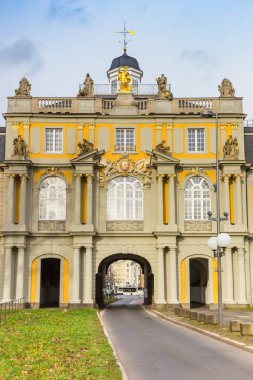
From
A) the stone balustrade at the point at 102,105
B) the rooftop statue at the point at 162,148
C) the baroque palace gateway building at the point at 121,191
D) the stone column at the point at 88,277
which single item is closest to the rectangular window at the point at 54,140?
the baroque palace gateway building at the point at 121,191

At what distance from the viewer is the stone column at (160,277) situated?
134ft

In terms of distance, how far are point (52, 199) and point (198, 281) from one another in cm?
1447

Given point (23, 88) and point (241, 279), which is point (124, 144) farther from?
point (241, 279)

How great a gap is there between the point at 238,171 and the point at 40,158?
47.4 ft

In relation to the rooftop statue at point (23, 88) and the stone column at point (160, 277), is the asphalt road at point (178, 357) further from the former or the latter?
the rooftop statue at point (23, 88)

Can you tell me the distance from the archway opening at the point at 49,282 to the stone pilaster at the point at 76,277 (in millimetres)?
3653

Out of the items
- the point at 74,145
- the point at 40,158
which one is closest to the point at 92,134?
the point at 74,145

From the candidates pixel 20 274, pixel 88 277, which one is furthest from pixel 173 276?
pixel 20 274

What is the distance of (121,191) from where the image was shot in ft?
141

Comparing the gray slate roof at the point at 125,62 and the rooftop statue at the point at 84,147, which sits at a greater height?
the gray slate roof at the point at 125,62

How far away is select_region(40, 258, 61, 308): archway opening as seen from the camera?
4515 centimetres

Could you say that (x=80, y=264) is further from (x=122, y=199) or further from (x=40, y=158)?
(x=40, y=158)

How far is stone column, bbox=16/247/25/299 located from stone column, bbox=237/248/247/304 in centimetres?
1511

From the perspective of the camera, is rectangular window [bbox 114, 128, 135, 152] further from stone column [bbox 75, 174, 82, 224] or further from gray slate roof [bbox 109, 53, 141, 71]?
gray slate roof [bbox 109, 53, 141, 71]
